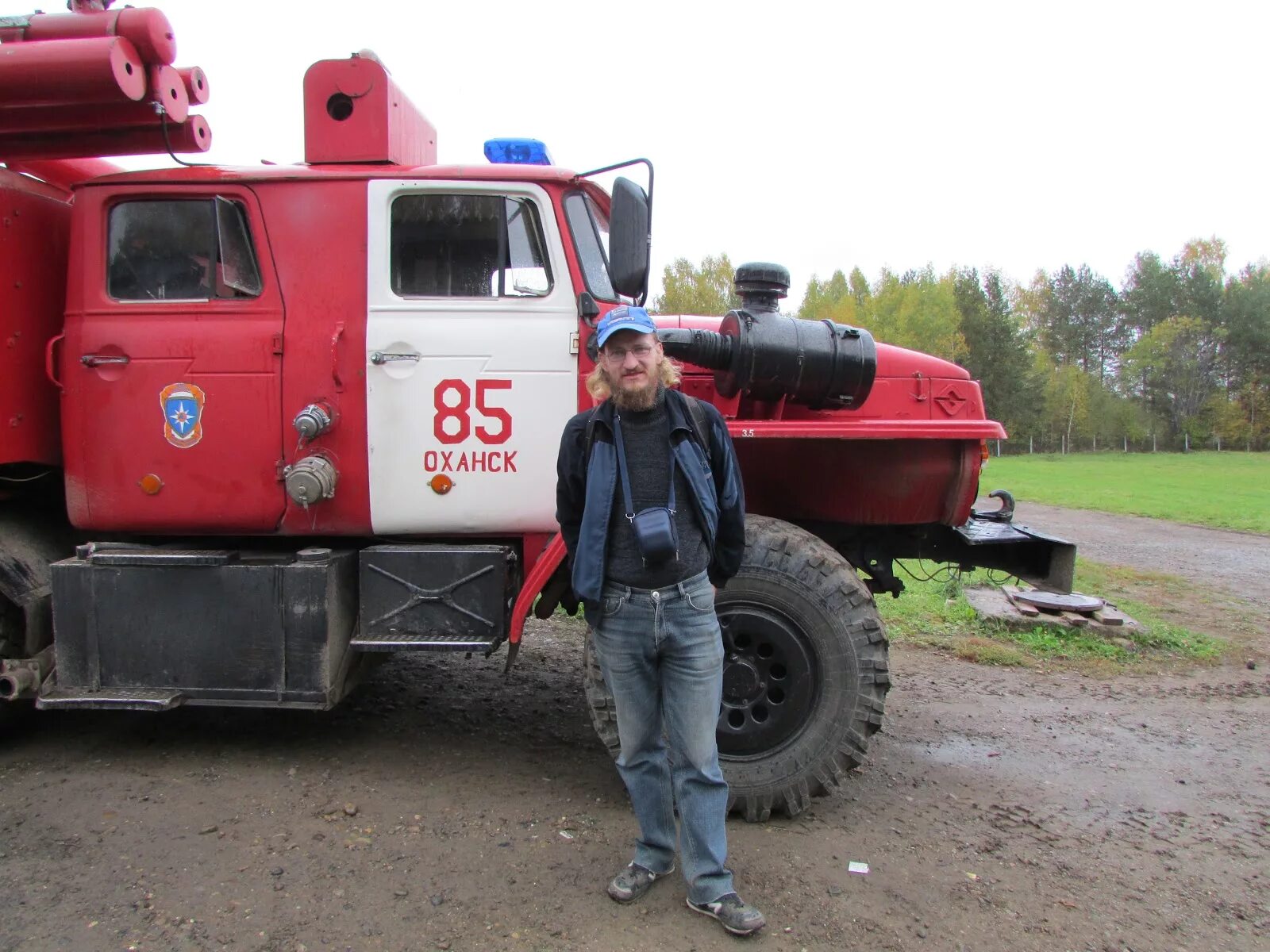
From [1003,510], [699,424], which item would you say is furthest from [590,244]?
[1003,510]

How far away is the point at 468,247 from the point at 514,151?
58cm

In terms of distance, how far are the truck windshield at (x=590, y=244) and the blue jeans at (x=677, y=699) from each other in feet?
5.19

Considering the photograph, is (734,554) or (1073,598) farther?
(1073,598)

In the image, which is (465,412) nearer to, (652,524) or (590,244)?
(590,244)

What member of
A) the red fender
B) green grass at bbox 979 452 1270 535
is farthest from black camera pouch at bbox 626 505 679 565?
green grass at bbox 979 452 1270 535

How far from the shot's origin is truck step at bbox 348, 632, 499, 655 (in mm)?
3865

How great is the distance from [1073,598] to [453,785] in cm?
534

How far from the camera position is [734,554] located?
3.05m

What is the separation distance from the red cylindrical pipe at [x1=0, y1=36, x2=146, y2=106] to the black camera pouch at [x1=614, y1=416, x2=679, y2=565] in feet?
8.55

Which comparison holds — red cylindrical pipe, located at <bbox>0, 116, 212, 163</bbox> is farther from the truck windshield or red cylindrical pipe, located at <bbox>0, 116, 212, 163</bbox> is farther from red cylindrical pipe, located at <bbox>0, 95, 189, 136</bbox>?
the truck windshield

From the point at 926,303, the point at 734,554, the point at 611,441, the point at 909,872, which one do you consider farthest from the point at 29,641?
the point at 926,303

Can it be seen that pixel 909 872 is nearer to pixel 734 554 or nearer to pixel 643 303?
pixel 734 554

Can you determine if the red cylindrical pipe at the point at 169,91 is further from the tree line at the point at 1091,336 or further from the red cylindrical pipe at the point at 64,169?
the tree line at the point at 1091,336

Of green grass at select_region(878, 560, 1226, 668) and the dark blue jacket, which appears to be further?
green grass at select_region(878, 560, 1226, 668)
